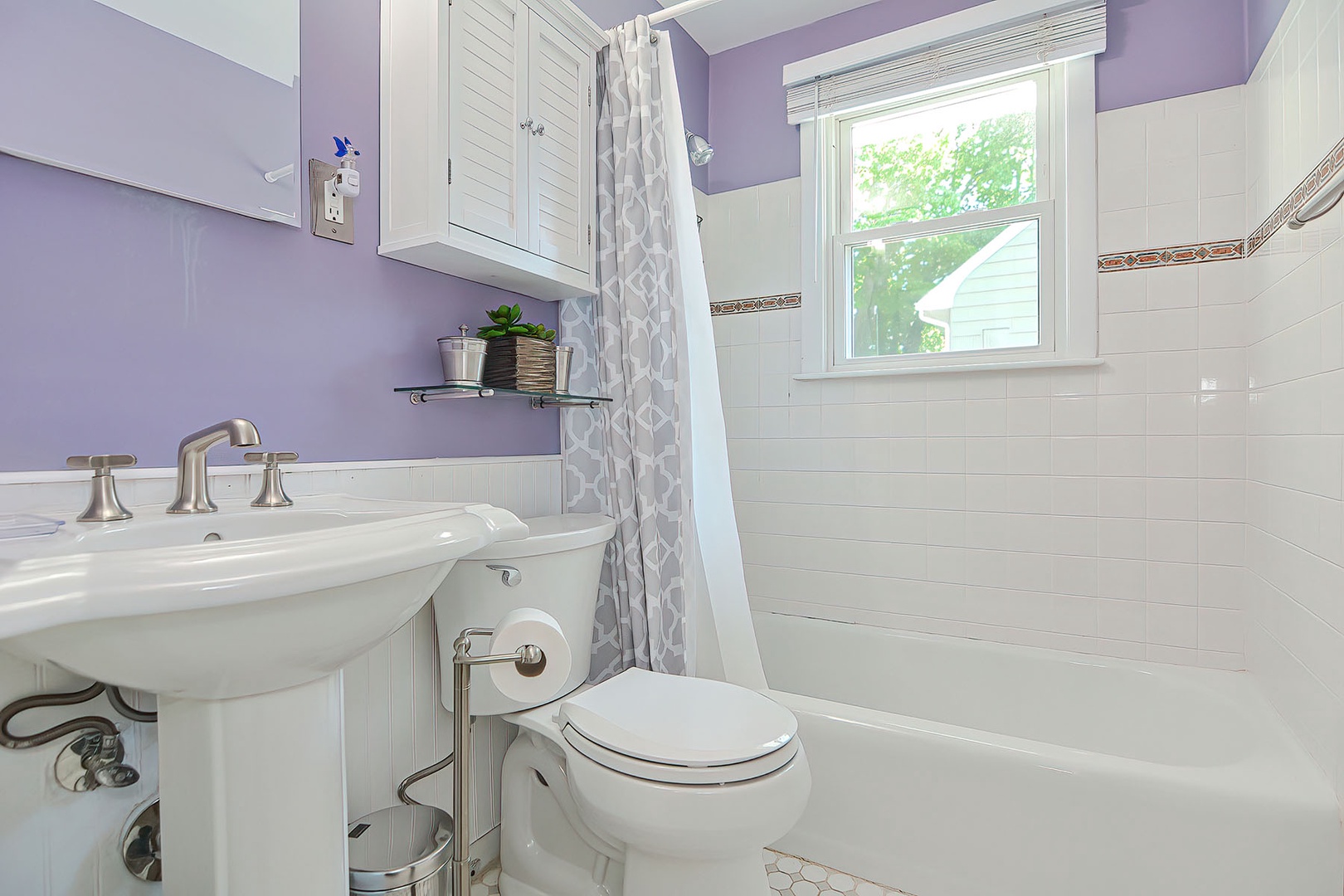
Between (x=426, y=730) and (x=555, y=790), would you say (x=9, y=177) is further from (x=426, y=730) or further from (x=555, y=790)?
(x=555, y=790)

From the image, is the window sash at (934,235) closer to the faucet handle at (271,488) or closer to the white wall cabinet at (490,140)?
the white wall cabinet at (490,140)

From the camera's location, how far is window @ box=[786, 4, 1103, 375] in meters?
1.99

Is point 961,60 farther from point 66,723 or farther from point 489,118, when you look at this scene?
point 66,723

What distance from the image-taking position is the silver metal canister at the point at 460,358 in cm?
145

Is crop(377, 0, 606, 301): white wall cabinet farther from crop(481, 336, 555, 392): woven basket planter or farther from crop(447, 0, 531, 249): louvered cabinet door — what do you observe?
crop(481, 336, 555, 392): woven basket planter

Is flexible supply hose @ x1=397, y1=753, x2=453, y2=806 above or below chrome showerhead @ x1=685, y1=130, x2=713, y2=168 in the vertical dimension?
below

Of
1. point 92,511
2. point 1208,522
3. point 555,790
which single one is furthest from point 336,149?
point 1208,522

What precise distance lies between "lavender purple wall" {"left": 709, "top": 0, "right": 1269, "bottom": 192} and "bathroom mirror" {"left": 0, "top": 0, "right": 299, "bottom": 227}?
1638 mm

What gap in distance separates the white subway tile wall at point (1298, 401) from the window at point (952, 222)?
0.40m

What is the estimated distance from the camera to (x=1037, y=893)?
1.36 meters

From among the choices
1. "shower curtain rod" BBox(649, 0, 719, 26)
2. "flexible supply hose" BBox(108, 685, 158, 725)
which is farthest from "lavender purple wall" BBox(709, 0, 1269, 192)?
"flexible supply hose" BBox(108, 685, 158, 725)

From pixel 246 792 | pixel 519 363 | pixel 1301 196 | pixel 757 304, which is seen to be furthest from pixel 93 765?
pixel 1301 196

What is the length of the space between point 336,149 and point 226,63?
211 millimetres

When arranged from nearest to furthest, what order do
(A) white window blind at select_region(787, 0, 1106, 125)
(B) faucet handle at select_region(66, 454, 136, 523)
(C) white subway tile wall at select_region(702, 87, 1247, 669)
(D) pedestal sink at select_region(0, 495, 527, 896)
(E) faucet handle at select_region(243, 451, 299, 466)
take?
(D) pedestal sink at select_region(0, 495, 527, 896), (B) faucet handle at select_region(66, 454, 136, 523), (E) faucet handle at select_region(243, 451, 299, 466), (C) white subway tile wall at select_region(702, 87, 1247, 669), (A) white window blind at select_region(787, 0, 1106, 125)
